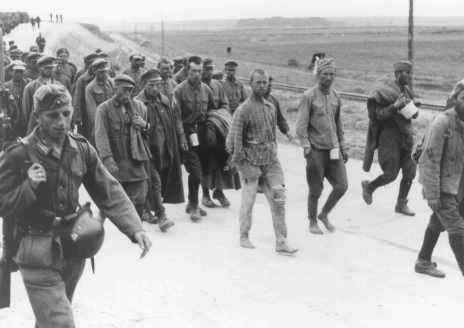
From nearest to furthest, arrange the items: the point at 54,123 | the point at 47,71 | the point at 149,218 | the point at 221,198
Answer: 1. the point at 54,123
2. the point at 149,218
3. the point at 221,198
4. the point at 47,71

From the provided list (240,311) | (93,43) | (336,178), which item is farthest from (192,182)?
(93,43)

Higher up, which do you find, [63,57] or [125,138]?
[63,57]

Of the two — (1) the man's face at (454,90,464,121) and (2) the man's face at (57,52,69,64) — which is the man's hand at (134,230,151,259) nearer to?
(1) the man's face at (454,90,464,121)

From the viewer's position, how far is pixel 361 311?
20.4 feet

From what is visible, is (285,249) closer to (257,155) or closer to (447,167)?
(257,155)

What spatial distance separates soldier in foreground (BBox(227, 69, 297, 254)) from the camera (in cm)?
790

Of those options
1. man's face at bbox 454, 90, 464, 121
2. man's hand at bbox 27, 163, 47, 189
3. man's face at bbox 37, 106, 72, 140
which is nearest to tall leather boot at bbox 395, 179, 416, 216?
man's face at bbox 454, 90, 464, 121

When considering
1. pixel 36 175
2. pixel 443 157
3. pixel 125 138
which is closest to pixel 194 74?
pixel 125 138

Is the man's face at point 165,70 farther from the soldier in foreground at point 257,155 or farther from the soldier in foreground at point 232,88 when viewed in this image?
the soldier in foreground at point 257,155

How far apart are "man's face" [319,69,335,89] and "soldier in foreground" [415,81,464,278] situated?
1.90 meters

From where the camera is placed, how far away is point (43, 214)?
4289 millimetres

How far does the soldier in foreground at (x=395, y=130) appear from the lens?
372 inches

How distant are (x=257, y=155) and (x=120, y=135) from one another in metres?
1.40

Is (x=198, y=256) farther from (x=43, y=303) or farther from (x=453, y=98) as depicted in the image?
(x=43, y=303)
